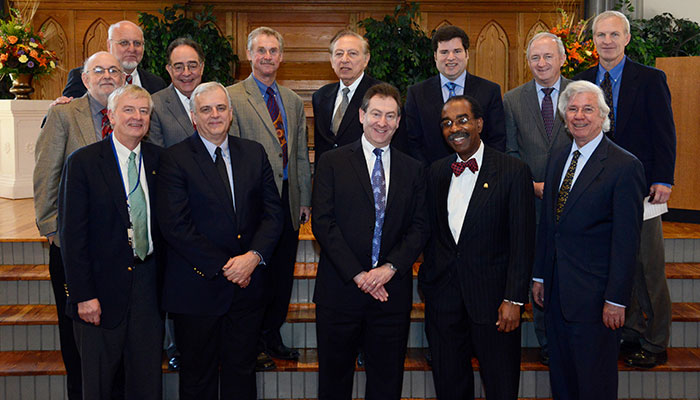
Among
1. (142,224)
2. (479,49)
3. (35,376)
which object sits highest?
(479,49)

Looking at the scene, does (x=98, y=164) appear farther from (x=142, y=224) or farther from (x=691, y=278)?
(x=691, y=278)

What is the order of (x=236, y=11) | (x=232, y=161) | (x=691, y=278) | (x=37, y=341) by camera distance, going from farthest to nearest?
(x=236, y=11) → (x=691, y=278) → (x=37, y=341) → (x=232, y=161)

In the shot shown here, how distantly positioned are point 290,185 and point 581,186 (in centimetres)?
147

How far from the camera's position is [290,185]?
3.33 meters

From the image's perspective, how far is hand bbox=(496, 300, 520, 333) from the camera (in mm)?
2584

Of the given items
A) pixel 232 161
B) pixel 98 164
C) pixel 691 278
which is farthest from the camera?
pixel 691 278

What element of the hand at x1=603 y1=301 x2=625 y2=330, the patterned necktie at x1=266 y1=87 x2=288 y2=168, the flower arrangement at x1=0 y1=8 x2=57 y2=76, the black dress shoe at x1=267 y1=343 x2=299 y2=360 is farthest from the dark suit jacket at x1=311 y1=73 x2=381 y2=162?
the flower arrangement at x1=0 y1=8 x2=57 y2=76

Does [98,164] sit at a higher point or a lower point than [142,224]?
higher

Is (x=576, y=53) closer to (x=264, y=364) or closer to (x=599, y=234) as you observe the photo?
(x=599, y=234)

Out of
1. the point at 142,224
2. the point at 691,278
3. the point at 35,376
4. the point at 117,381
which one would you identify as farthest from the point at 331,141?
the point at 691,278

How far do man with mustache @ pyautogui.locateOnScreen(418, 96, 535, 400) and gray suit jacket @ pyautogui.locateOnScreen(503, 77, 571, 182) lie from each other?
0.75 m

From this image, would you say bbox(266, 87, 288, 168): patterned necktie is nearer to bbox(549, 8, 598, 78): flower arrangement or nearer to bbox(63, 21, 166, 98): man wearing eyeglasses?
bbox(63, 21, 166, 98): man wearing eyeglasses

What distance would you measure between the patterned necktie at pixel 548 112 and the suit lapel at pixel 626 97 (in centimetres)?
32

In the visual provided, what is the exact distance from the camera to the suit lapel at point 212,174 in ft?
8.75
